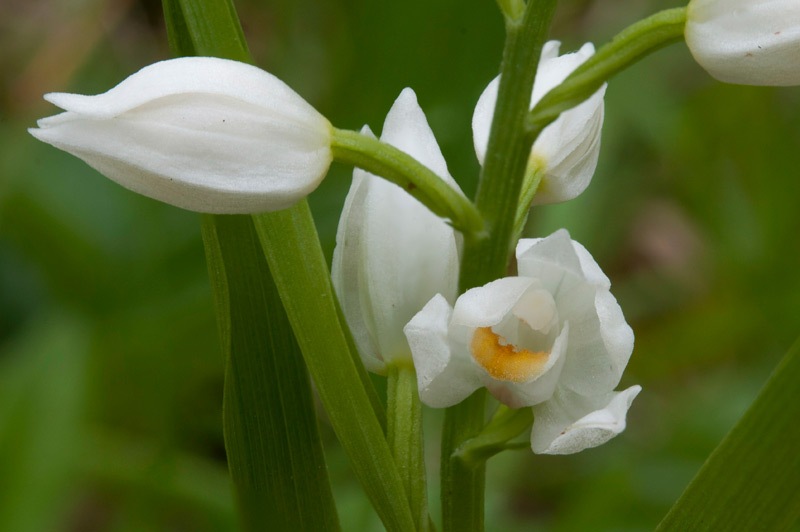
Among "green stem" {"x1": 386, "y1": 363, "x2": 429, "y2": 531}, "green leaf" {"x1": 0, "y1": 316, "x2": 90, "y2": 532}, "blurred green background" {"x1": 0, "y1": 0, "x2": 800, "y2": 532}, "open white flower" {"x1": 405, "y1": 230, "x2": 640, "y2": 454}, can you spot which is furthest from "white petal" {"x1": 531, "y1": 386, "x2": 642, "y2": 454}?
"green leaf" {"x1": 0, "y1": 316, "x2": 90, "y2": 532}

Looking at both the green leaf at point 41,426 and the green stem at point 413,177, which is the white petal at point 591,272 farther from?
the green leaf at point 41,426

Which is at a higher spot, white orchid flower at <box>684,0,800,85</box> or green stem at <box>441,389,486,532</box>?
white orchid flower at <box>684,0,800,85</box>

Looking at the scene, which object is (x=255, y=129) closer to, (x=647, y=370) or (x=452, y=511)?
(x=452, y=511)

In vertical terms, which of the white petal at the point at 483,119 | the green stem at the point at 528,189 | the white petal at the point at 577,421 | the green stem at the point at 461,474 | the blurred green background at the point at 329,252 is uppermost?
the white petal at the point at 483,119

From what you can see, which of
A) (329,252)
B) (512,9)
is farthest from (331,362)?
(329,252)

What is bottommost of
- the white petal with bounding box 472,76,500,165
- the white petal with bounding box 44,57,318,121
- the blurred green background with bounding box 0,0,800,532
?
the blurred green background with bounding box 0,0,800,532

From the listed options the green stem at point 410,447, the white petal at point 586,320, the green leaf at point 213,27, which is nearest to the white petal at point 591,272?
the white petal at point 586,320

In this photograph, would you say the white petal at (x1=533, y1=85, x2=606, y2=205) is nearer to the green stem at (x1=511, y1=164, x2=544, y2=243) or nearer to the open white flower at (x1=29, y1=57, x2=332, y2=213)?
the green stem at (x1=511, y1=164, x2=544, y2=243)
